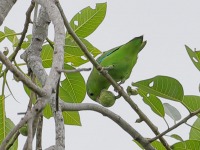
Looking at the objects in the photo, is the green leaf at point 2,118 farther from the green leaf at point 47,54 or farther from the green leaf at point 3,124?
the green leaf at point 47,54

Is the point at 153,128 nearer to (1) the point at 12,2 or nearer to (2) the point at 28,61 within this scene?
(2) the point at 28,61

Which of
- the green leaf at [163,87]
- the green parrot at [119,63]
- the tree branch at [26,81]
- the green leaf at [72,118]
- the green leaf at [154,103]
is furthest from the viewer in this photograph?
the green leaf at [72,118]

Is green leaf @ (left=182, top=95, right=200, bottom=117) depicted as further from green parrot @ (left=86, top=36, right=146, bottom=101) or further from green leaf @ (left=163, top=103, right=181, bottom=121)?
green parrot @ (left=86, top=36, right=146, bottom=101)

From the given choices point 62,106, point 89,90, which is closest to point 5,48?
point 89,90

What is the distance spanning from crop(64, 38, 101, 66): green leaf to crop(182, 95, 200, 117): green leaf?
0.48 m

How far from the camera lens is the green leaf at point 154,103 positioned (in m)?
2.02

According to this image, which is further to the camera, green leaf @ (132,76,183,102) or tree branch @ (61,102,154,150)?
green leaf @ (132,76,183,102)

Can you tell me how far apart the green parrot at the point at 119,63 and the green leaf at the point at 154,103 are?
0.53ft

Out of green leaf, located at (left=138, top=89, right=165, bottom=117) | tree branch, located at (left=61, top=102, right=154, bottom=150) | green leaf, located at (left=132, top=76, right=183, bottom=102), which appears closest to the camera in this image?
tree branch, located at (left=61, top=102, right=154, bottom=150)

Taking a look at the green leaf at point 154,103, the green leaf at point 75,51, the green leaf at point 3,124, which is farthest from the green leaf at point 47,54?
the green leaf at point 154,103

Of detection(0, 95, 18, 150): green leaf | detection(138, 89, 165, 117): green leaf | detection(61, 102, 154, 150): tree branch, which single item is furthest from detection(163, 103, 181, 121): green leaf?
detection(0, 95, 18, 150): green leaf

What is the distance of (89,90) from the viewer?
7.47ft

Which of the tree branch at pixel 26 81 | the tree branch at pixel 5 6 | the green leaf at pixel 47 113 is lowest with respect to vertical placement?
the tree branch at pixel 26 81

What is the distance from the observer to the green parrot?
2166mm
